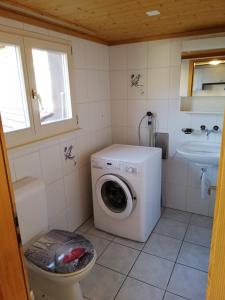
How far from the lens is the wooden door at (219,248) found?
0.50 metres

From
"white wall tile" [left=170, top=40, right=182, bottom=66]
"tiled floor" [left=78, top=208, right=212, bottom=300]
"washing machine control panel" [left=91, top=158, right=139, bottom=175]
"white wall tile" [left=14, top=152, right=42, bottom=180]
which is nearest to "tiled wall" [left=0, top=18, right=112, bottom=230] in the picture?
"white wall tile" [left=14, top=152, right=42, bottom=180]

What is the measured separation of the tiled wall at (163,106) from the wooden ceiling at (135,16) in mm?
202

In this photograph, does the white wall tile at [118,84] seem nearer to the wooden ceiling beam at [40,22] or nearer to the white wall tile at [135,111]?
the white wall tile at [135,111]

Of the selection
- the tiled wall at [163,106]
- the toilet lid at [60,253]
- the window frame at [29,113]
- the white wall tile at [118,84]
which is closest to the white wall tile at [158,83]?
the tiled wall at [163,106]

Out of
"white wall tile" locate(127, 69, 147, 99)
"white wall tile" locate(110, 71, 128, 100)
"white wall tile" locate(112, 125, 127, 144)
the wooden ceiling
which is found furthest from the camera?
"white wall tile" locate(112, 125, 127, 144)

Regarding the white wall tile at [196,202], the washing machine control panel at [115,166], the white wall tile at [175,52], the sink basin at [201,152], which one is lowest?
the white wall tile at [196,202]

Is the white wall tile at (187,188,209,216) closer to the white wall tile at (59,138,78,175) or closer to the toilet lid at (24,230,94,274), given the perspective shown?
the white wall tile at (59,138,78,175)

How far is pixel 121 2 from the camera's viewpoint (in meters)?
1.43

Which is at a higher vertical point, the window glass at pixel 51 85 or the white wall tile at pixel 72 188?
the window glass at pixel 51 85

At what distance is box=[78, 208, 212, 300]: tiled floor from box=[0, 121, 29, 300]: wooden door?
1149 millimetres

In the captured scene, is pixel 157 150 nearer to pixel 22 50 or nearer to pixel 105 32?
pixel 105 32

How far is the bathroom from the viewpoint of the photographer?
1751 millimetres

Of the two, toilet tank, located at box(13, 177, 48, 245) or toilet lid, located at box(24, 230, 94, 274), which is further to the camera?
toilet tank, located at box(13, 177, 48, 245)

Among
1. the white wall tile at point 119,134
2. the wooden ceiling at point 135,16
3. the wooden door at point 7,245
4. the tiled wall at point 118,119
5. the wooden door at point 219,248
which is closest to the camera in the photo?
the wooden door at point 219,248
